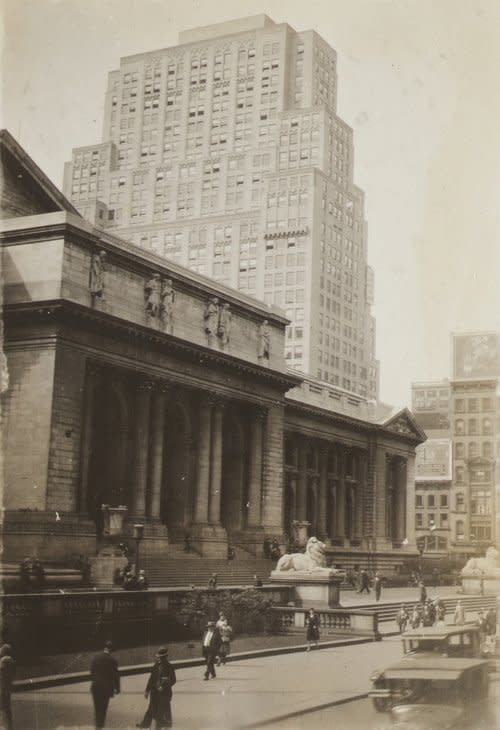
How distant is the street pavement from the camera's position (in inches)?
683

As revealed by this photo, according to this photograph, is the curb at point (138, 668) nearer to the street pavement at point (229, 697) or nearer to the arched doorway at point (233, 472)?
the street pavement at point (229, 697)

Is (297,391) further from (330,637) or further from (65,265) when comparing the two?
(330,637)

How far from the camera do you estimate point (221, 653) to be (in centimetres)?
2583

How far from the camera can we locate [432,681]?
58.3ft

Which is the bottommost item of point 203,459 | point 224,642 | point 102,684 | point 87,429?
point 224,642

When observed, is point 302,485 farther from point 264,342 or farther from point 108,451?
point 108,451

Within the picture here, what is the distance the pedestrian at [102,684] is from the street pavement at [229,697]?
279mm

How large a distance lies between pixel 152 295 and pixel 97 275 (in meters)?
4.62

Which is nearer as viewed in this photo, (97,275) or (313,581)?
(313,581)

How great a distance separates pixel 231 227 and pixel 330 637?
3832 inches

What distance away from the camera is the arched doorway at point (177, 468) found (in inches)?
2211

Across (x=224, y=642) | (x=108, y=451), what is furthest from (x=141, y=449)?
(x=224, y=642)

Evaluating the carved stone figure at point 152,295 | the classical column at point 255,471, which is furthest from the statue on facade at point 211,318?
the classical column at point 255,471

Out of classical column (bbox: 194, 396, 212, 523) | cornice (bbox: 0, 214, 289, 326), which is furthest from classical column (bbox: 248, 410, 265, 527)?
cornice (bbox: 0, 214, 289, 326)
